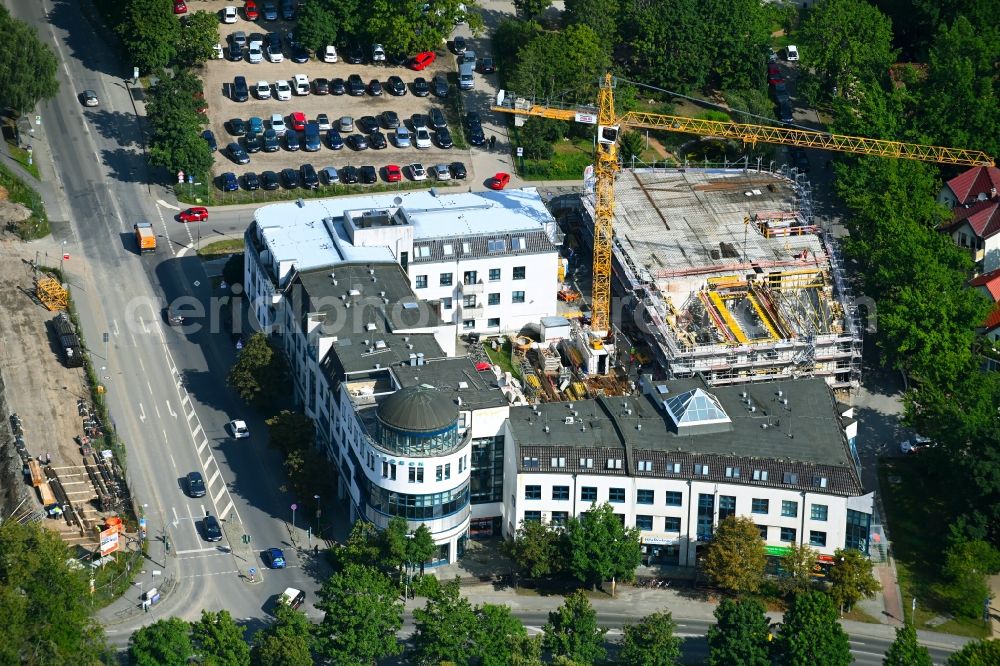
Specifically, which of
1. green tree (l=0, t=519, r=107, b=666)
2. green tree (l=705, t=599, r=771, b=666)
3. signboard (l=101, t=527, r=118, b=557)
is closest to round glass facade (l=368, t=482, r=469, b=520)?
signboard (l=101, t=527, r=118, b=557)

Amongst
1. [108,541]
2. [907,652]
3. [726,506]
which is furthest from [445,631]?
[907,652]

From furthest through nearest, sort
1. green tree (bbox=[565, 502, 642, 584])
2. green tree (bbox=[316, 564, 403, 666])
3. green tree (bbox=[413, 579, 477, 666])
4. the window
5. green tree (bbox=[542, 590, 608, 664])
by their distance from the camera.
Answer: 1. the window
2. green tree (bbox=[565, 502, 642, 584])
3. green tree (bbox=[542, 590, 608, 664])
4. green tree (bbox=[413, 579, 477, 666])
5. green tree (bbox=[316, 564, 403, 666])

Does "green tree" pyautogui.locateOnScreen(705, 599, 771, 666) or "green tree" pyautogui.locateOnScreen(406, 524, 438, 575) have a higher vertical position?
"green tree" pyautogui.locateOnScreen(406, 524, 438, 575)

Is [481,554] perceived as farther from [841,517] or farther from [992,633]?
[992,633]

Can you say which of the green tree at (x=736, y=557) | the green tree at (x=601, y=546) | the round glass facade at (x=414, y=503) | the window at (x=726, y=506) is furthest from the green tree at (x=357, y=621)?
the window at (x=726, y=506)

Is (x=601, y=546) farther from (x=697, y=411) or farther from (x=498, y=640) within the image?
(x=697, y=411)

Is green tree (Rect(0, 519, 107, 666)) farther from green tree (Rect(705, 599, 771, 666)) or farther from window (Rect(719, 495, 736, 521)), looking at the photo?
window (Rect(719, 495, 736, 521))

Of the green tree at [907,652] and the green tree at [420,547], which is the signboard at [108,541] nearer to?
the green tree at [420,547]
